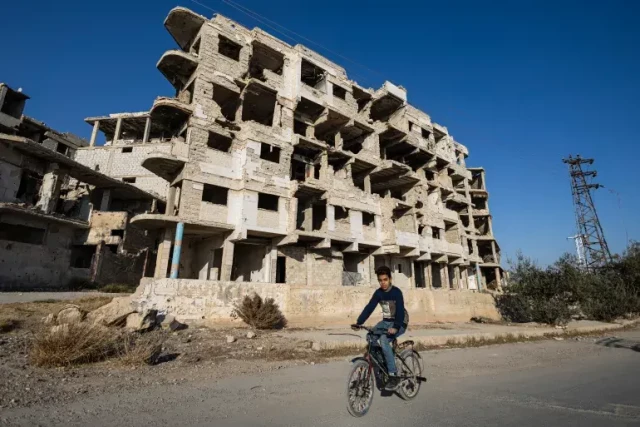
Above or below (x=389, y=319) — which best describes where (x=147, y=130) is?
above

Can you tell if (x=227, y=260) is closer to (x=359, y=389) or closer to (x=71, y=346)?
(x=71, y=346)

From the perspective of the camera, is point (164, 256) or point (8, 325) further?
point (164, 256)

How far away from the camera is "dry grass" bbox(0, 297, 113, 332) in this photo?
11715 millimetres

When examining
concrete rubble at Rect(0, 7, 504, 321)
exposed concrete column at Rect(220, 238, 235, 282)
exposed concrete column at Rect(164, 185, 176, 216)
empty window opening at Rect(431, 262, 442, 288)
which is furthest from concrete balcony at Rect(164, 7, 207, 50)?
empty window opening at Rect(431, 262, 442, 288)

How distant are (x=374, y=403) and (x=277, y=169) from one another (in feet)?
64.7

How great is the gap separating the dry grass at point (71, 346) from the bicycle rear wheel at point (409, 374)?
23.5 ft

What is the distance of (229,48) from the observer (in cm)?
2517

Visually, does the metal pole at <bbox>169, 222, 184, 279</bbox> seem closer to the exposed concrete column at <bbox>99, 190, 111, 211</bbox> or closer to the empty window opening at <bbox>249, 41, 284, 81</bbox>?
the empty window opening at <bbox>249, 41, 284, 81</bbox>

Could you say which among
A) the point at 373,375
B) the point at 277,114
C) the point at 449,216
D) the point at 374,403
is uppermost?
the point at 277,114

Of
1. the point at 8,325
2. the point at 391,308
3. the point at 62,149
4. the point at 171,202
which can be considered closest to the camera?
the point at 391,308

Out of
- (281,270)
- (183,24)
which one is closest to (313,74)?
(183,24)

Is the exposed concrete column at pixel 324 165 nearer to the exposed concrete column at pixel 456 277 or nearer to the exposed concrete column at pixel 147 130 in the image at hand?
the exposed concrete column at pixel 456 277

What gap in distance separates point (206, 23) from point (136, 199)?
2092 cm

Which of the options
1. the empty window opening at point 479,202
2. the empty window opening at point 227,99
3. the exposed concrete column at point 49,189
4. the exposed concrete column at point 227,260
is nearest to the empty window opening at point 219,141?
the empty window opening at point 227,99
